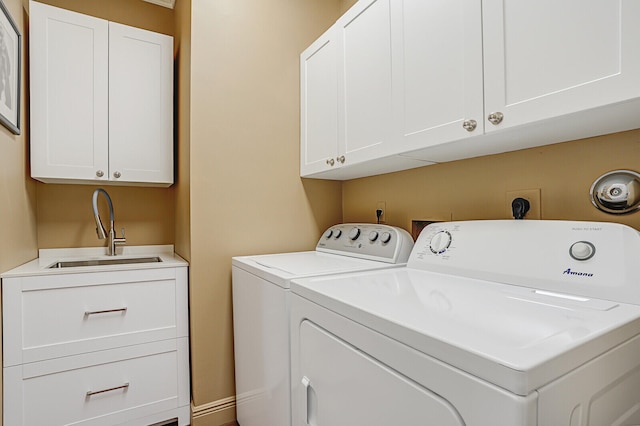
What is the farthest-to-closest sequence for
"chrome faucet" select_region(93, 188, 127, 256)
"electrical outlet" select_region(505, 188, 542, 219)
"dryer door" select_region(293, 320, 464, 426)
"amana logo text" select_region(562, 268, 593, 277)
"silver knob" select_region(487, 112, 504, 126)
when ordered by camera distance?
1. "chrome faucet" select_region(93, 188, 127, 256)
2. "electrical outlet" select_region(505, 188, 542, 219)
3. "silver knob" select_region(487, 112, 504, 126)
4. "amana logo text" select_region(562, 268, 593, 277)
5. "dryer door" select_region(293, 320, 464, 426)

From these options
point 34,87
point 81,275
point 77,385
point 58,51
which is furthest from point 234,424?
point 58,51

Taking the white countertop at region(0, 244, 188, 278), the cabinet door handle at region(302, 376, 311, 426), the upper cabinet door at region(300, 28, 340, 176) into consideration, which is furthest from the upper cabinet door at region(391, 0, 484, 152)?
the white countertop at region(0, 244, 188, 278)

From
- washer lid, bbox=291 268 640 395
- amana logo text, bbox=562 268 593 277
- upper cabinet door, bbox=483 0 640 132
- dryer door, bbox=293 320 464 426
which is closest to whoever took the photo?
washer lid, bbox=291 268 640 395

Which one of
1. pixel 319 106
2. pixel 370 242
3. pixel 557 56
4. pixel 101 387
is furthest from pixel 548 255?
pixel 101 387

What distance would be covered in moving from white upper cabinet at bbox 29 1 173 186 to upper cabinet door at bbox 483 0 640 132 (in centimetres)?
180

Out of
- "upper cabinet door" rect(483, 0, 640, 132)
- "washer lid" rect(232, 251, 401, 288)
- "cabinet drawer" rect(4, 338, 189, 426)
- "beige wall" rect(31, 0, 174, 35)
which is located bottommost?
"cabinet drawer" rect(4, 338, 189, 426)

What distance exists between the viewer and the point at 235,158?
6.00 feet

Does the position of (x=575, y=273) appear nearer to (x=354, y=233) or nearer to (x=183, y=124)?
(x=354, y=233)

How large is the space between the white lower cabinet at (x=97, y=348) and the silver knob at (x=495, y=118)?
61.4 inches

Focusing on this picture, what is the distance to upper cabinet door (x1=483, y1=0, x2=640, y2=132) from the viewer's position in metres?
0.74

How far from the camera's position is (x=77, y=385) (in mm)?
1527

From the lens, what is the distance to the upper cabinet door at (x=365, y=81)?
4.51ft

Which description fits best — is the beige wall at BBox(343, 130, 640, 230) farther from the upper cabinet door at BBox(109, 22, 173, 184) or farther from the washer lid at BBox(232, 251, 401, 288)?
the upper cabinet door at BBox(109, 22, 173, 184)

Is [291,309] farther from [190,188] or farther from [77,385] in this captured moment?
[77,385]
